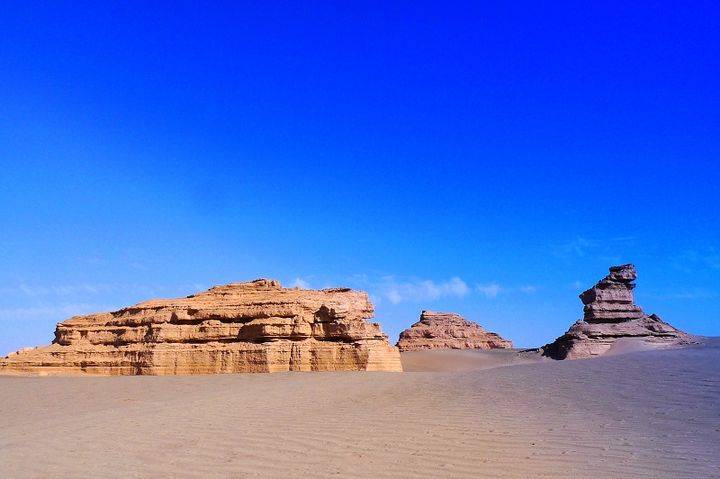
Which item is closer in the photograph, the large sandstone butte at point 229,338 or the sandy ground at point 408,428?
the sandy ground at point 408,428

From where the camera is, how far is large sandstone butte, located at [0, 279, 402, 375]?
23469 mm

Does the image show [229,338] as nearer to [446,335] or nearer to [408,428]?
[408,428]

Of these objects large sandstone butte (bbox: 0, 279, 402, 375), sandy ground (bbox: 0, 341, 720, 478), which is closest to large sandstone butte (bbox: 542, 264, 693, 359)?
large sandstone butte (bbox: 0, 279, 402, 375)

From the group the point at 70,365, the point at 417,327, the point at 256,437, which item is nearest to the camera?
the point at 256,437

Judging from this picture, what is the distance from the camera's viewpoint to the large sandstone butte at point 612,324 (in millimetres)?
34844

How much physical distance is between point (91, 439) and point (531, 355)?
4528 cm

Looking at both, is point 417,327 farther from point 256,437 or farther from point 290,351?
point 256,437

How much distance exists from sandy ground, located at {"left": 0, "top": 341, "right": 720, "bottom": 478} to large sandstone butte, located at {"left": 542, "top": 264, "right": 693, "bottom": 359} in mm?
19766

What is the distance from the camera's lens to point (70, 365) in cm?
2611

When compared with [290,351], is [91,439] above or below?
below

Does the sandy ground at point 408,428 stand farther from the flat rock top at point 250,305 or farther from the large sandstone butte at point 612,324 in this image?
the large sandstone butte at point 612,324

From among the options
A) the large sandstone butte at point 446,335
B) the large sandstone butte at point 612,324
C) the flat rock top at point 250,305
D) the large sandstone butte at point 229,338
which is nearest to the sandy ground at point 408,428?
the large sandstone butte at point 229,338

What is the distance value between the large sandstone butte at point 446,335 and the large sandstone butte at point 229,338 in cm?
3580

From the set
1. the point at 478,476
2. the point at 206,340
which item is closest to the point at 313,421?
the point at 478,476
